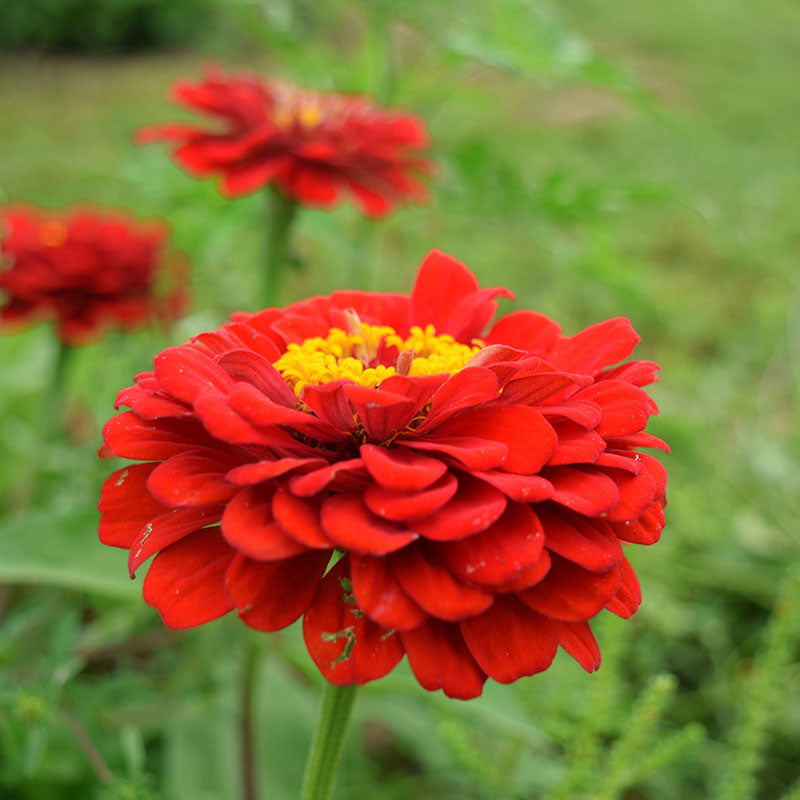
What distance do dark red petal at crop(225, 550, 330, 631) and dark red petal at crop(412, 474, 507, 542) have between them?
0.17 ft

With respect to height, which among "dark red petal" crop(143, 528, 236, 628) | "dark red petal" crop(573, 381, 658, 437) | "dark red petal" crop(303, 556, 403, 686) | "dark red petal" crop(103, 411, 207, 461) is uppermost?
"dark red petal" crop(573, 381, 658, 437)

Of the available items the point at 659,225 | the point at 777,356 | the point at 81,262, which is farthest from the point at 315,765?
the point at 659,225

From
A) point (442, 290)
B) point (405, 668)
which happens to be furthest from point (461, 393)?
point (405, 668)

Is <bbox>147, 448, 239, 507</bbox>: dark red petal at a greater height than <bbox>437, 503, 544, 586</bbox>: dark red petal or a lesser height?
lesser

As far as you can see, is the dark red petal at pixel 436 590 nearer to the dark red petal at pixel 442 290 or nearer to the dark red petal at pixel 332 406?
the dark red petal at pixel 332 406

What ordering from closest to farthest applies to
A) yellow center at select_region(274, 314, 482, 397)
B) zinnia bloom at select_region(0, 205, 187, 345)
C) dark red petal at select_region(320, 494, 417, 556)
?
dark red petal at select_region(320, 494, 417, 556), yellow center at select_region(274, 314, 482, 397), zinnia bloom at select_region(0, 205, 187, 345)

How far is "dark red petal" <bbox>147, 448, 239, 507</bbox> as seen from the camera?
31 cm

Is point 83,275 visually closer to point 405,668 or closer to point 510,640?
point 405,668

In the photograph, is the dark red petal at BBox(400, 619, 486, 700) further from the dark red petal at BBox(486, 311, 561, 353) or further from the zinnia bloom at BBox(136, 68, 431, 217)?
the zinnia bloom at BBox(136, 68, 431, 217)

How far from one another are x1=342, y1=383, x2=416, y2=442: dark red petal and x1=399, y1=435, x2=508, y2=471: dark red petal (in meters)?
0.01

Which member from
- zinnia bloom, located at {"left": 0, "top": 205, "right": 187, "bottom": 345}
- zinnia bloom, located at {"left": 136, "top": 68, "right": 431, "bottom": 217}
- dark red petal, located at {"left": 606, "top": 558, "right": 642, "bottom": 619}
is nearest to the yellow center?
dark red petal, located at {"left": 606, "top": 558, "right": 642, "bottom": 619}

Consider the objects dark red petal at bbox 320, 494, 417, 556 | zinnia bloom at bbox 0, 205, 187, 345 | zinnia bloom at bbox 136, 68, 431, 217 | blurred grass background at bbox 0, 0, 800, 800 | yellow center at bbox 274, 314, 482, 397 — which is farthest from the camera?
zinnia bloom at bbox 0, 205, 187, 345

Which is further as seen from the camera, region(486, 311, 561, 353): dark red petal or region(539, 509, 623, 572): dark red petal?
region(486, 311, 561, 353): dark red petal

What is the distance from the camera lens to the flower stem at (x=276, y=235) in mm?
750
